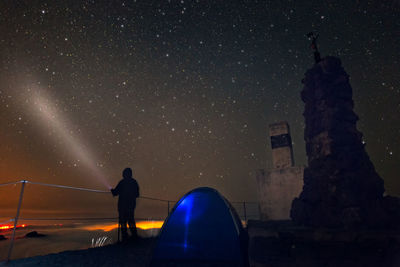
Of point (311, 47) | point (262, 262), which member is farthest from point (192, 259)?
point (311, 47)

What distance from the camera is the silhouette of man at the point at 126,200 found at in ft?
19.8

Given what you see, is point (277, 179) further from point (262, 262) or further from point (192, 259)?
point (192, 259)

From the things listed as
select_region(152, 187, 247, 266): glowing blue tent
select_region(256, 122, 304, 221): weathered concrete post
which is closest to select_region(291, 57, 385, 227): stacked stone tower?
select_region(256, 122, 304, 221): weathered concrete post

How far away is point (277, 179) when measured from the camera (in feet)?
40.4

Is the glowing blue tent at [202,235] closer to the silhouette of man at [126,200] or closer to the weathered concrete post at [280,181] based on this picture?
the silhouette of man at [126,200]

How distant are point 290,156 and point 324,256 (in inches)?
290

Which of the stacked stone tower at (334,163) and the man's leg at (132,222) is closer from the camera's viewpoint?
the man's leg at (132,222)

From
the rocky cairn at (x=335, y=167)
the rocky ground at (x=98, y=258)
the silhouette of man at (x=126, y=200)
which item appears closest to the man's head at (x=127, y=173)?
the silhouette of man at (x=126, y=200)

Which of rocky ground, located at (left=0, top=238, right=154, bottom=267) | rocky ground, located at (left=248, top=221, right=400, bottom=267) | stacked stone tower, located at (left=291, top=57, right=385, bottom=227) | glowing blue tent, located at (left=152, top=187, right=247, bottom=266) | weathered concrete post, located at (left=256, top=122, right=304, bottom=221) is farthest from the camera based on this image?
weathered concrete post, located at (left=256, top=122, right=304, bottom=221)

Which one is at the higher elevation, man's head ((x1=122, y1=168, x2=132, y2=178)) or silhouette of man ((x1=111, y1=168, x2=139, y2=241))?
man's head ((x1=122, y1=168, x2=132, y2=178))

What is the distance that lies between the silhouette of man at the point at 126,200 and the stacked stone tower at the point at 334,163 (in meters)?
7.10

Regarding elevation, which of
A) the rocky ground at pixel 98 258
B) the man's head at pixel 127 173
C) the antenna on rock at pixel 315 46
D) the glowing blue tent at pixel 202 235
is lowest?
the rocky ground at pixel 98 258

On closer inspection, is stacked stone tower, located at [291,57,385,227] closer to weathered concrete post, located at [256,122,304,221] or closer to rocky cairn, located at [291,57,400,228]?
rocky cairn, located at [291,57,400,228]

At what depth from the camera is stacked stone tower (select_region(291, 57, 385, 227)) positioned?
827 centimetres
